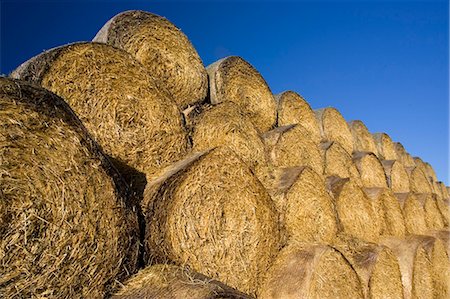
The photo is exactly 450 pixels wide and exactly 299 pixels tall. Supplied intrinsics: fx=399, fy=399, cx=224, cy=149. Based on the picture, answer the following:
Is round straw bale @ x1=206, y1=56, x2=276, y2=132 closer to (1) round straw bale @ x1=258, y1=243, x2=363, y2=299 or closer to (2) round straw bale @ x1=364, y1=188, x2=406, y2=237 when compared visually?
(1) round straw bale @ x1=258, y1=243, x2=363, y2=299

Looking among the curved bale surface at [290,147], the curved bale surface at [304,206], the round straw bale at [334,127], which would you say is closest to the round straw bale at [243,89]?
the curved bale surface at [290,147]

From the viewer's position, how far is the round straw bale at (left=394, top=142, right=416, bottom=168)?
10376 millimetres

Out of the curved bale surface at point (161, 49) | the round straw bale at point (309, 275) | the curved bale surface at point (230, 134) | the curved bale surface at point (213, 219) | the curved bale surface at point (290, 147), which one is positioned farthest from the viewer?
the curved bale surface at point (290, 147)

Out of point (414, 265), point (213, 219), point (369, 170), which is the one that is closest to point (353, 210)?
point (414, 265)

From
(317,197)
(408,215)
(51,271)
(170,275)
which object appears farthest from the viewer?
(408,215)

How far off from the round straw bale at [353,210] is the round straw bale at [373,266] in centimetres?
38

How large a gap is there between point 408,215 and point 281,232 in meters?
3.87

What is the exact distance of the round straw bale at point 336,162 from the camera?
6.15 meters

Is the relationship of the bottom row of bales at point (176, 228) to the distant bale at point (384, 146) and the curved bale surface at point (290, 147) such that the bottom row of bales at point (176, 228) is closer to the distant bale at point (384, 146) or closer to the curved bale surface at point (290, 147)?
the curved bale surface at point (290, 147)

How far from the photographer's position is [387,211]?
6355mm

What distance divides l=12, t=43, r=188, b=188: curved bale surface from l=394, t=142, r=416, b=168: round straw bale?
8.29 meters

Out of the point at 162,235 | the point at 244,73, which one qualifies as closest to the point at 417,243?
the point at 244,73

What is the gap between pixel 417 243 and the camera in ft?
19.2

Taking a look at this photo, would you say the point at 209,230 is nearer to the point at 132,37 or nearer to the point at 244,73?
the point at 132,37
